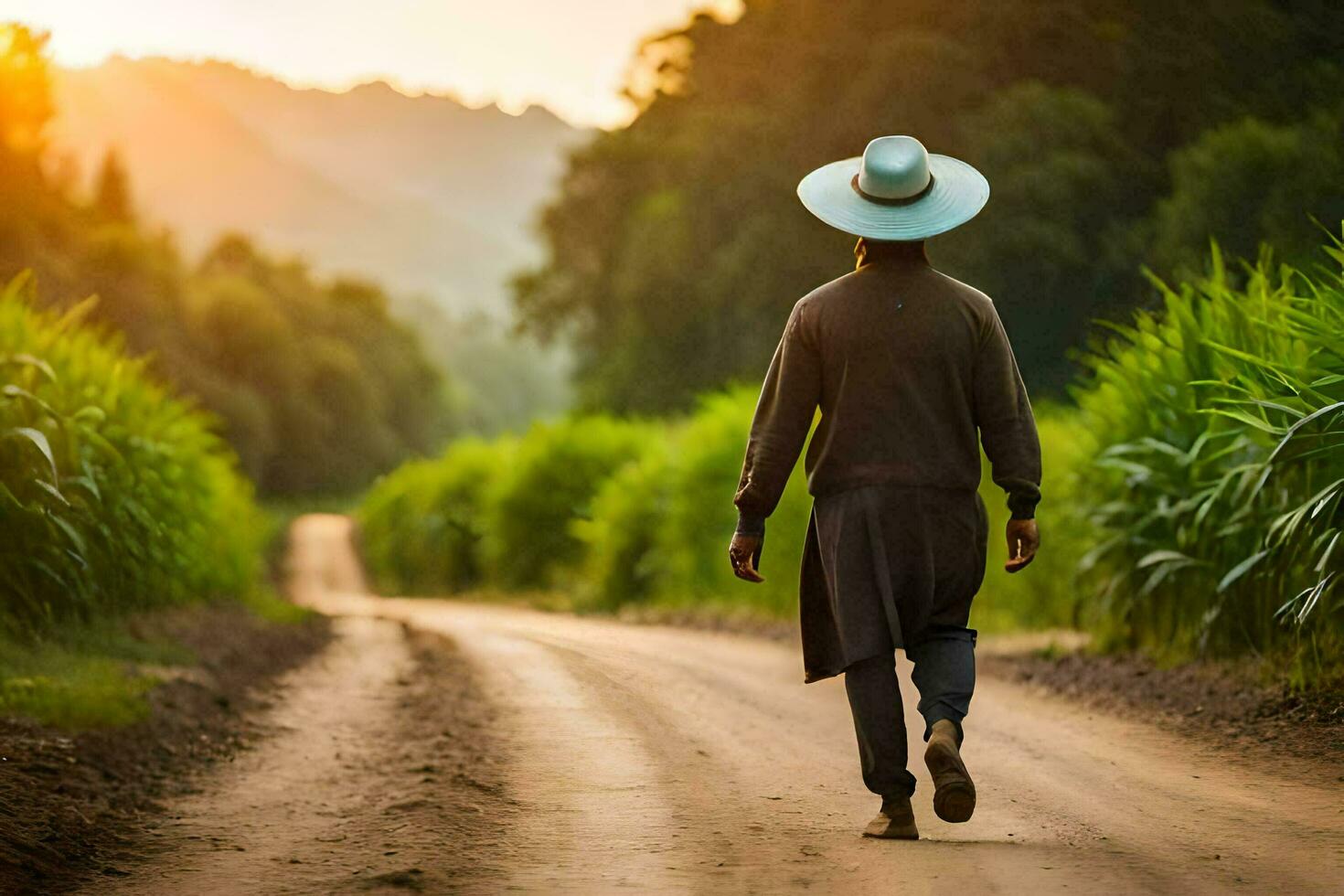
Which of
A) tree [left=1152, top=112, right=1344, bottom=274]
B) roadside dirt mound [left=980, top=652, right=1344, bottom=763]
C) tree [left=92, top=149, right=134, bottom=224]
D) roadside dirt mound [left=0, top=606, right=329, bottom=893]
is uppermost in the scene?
tree [left=92, top=149, right=134, bottom=224]

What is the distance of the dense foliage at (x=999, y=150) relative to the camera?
63.1ft

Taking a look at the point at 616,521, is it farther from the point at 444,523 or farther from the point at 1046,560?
the point at 444,523

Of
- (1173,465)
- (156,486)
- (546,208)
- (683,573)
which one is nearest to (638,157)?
(546,208)

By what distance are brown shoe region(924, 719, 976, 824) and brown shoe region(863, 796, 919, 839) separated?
0.45 ft

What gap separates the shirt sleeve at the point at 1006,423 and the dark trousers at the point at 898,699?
482 millimetres

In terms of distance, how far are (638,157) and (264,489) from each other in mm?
39609

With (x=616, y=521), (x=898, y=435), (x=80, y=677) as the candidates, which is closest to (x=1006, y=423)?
(x=898, y=435)

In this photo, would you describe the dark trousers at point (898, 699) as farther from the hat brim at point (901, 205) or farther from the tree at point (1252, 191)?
the tree at point (1252, 191)

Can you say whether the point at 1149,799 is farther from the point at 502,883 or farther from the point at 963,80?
the point at 963,80

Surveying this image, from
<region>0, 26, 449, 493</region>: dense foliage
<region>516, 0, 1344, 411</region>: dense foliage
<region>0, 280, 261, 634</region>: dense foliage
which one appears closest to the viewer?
<region>0, 280, 261, 634</region>: dense foliage

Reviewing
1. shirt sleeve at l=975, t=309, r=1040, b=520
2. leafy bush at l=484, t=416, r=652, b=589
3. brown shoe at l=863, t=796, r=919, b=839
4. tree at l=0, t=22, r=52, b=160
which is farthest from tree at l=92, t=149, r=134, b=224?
brown shoe at l=863, t=796, r=919, b=839

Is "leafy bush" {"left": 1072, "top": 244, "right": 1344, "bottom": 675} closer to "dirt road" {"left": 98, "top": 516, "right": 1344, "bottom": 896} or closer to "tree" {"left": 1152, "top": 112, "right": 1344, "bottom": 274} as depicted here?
"dirt road" {"left": 98, "top": 516, "right": 1344, "bottom": 896}

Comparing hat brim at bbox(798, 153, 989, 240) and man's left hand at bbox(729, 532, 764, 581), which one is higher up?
hat brim at bbox(798, 153, 989, 240)

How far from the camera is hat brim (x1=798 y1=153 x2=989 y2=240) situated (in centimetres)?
503
